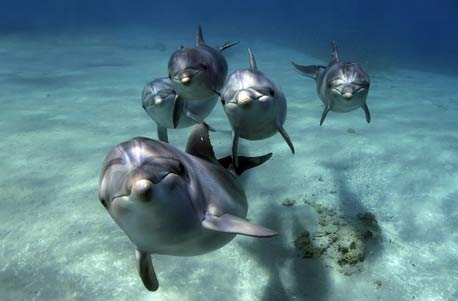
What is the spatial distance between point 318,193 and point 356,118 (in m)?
4.77

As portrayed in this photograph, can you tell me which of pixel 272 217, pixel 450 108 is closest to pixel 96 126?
pixel 272 217

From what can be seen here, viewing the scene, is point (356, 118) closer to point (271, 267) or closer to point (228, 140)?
point (228, 140)

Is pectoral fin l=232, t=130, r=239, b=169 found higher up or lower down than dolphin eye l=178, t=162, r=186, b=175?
lower down

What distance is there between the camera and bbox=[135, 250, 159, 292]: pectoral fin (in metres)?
2.35

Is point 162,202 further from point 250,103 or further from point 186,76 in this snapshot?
point 186,76

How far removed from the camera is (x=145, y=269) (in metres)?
2.44

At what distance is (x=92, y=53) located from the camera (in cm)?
2158

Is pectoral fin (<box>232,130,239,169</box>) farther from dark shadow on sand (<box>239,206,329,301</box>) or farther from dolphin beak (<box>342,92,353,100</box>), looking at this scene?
dolphin beak (<box>342,92,353,100</box>)

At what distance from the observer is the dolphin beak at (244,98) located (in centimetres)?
317

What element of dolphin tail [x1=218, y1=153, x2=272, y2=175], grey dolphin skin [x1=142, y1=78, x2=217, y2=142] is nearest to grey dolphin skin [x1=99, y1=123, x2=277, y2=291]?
dolphin tail [x1=218, y1=153, x2=272, y2=175]

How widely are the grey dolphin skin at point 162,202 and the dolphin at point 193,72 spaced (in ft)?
4.78

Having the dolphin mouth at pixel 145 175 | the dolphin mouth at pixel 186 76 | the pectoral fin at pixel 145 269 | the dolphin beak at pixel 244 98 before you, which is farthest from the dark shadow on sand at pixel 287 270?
the dolphin mouth at pixel 145 175

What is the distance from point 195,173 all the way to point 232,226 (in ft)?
1.43

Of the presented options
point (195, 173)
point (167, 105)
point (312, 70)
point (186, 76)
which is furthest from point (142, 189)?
point (312, 70)
